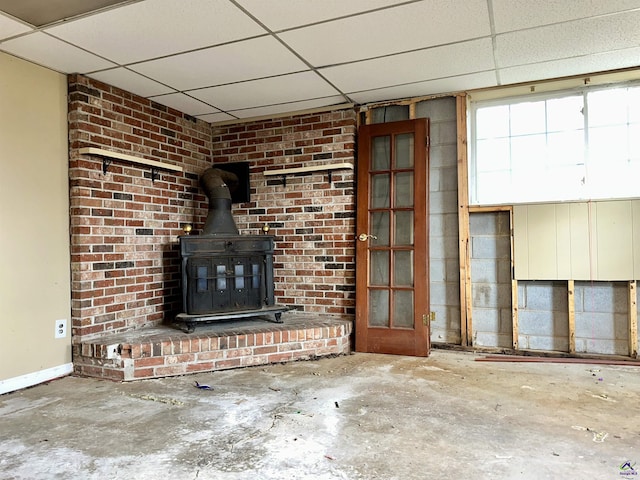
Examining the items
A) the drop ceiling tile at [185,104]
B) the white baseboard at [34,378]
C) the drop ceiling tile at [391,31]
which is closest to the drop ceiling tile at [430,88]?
the drop ceiling tile at [391,31]

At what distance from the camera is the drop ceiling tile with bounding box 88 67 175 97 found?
3.35 metres

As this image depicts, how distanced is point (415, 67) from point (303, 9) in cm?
119

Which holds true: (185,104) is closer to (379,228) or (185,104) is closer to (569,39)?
(379,228)

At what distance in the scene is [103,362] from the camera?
326cm

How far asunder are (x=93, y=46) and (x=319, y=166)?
2.05m

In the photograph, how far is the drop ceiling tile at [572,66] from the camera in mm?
3191

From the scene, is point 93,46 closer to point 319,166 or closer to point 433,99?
point 319,166

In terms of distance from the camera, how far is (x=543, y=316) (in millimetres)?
3746

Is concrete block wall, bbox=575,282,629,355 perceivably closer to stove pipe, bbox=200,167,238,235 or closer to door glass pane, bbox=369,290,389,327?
door glass pane, bbox=369,290,389,327

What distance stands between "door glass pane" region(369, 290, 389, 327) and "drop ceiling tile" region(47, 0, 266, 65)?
7.80ft

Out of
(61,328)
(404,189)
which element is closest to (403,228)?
(404,189)

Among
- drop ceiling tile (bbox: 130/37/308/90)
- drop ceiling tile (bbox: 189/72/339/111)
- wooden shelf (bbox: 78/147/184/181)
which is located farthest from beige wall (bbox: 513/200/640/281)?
wooden shelf (bbox: 78/147/184/181)

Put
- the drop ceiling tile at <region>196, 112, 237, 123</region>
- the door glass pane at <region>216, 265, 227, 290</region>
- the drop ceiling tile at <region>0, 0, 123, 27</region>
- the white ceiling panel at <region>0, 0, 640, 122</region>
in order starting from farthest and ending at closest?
the drop ceiling tile at <region>196, 112, 237, 123</region> → the door glass pane at <region>216, 265, 227, 290</region> → the white ceiling panel at <region>0, 0, 640, 122</region> → the drop ceiling tile at <region>0, 0, 123, 27</region>

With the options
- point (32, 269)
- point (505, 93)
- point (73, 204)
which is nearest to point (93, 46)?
point (73, 204)
